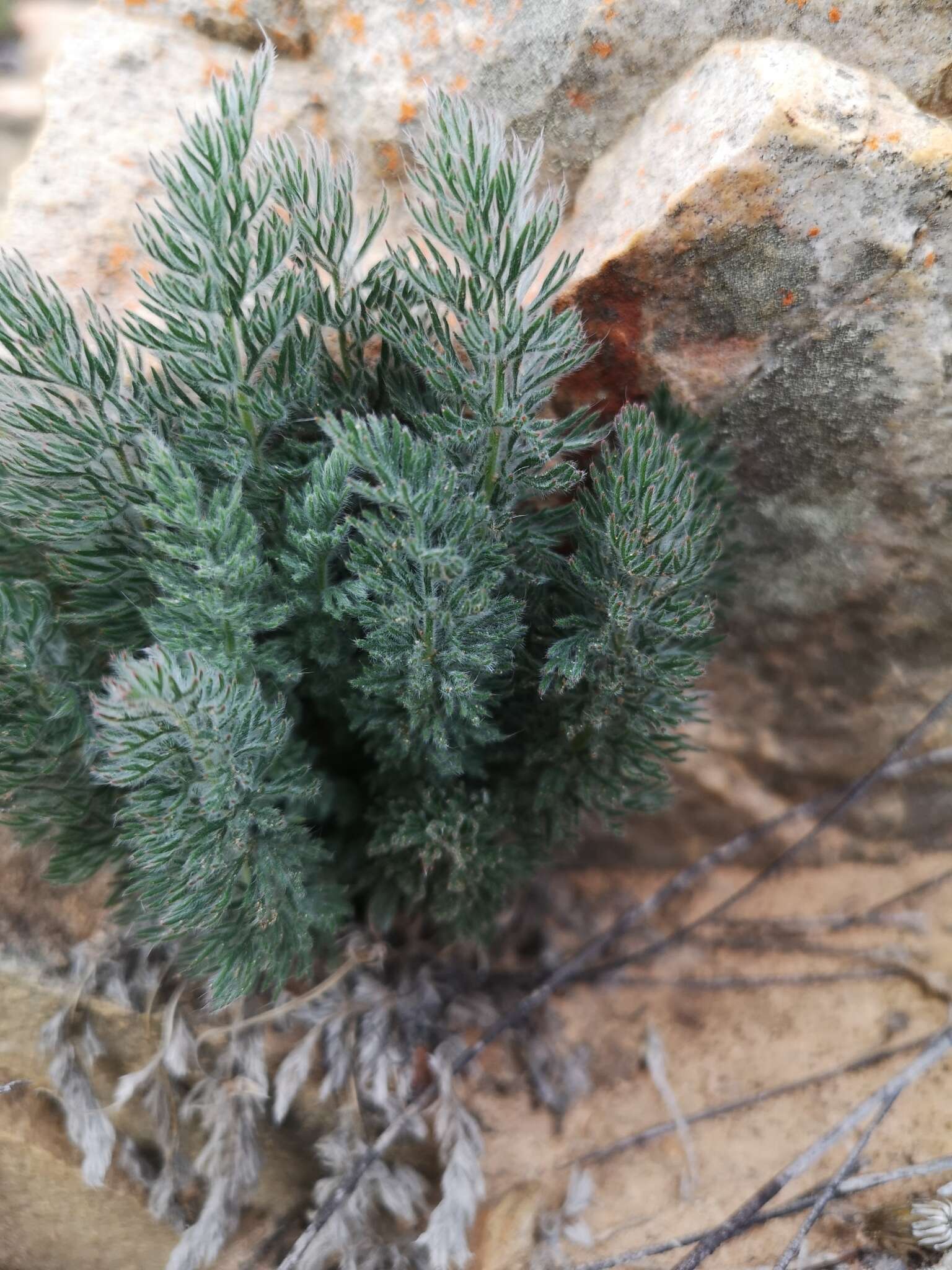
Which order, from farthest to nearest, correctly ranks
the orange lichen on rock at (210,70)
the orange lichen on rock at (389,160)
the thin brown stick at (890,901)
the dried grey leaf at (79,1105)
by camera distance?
the thin brown stick at (890,901), the orange lichen on rock at (210,70), the orange lichen on rock at (389,160), the dried grey leaf at (79,1105)

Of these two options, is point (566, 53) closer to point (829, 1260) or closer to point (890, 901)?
point (890, 901)

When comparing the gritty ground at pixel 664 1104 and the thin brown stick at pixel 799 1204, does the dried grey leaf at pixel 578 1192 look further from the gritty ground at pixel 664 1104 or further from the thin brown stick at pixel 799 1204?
the thin brown stick at pixel 799 1204

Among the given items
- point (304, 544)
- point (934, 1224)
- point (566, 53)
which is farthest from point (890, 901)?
point (566, 53)

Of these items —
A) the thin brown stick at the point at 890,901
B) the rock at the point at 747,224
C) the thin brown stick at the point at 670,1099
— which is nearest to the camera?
the rock at the point at 747,224

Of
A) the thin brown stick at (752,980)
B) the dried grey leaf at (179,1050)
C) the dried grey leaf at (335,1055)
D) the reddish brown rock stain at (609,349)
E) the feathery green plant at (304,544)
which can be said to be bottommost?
the thin brown stick at (752,980)

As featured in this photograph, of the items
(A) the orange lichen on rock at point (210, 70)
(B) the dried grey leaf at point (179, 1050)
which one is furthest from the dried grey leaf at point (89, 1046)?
(A) the orange lichen on rock at point (210, 70)

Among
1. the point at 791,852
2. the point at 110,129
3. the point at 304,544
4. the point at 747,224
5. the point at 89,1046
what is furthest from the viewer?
the point at 791,852

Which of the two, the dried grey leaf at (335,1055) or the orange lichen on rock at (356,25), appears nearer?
the dried grey leaf at (335,1055)

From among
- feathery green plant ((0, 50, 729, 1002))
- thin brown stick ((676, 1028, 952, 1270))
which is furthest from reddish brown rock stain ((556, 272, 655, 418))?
thin brown stick ((676, 1028, 952, 1270))
